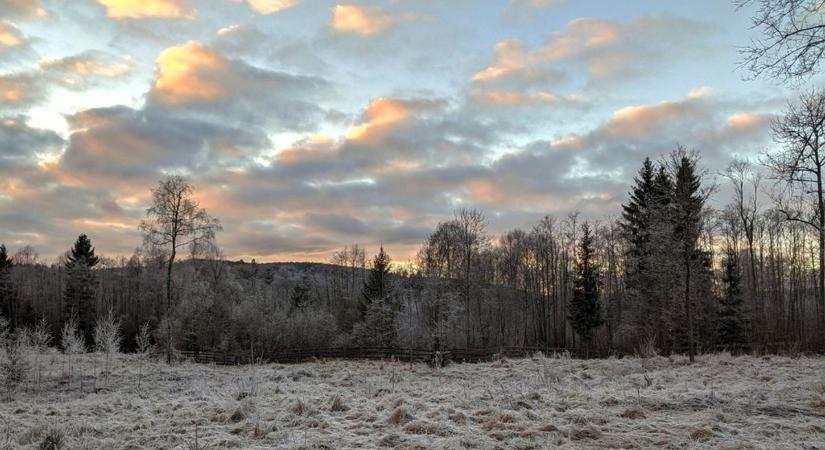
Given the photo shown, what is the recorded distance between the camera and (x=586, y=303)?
45188 millimetres

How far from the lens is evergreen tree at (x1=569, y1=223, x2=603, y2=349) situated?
4497cm

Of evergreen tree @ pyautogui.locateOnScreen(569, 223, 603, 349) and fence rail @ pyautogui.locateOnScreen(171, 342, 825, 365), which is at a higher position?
evergreen tree @ pyautogui.locateOnScreen(569, 223, 603, 349)

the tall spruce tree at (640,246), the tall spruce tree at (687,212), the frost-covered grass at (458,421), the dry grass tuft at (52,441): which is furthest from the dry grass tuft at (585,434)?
the tall spruce tree at (640,246)

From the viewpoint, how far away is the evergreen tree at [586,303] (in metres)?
45.0

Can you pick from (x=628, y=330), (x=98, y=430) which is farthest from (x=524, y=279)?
(x=98, y=430)

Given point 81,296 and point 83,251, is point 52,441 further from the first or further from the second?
point 83,251

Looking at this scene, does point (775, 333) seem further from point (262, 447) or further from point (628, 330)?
point (262, 447)

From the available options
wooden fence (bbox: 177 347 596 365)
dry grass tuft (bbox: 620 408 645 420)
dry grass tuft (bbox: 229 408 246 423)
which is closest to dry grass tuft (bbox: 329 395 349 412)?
dry grass tuft (bbox: 229 408 246 423)

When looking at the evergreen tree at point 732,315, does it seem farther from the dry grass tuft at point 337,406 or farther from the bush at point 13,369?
the bush at point 13,369

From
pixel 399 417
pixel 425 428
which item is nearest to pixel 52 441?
pixel 399 417

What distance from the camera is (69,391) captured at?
18250 millimetres

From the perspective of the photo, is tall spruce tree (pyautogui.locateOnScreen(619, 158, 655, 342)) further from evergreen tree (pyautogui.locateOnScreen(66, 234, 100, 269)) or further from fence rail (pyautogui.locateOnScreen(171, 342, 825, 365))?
evergreen tree (pyautogui.locateOnScreen(66, 234, 100, 269))

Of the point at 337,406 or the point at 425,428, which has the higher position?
the point at 425,428

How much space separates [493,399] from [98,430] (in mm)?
7440
